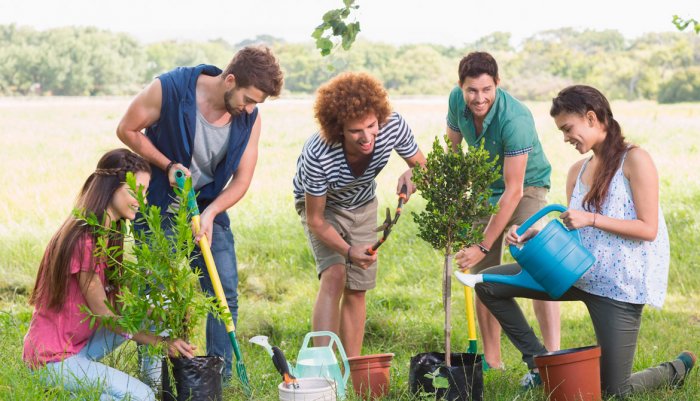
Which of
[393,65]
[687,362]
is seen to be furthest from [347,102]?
[393,65]

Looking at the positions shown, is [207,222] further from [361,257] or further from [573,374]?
[573,374]

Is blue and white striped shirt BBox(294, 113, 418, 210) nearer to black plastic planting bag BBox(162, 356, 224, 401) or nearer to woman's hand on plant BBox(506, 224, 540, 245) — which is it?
woman's hand on plant BBox(506, 224, 540, 245)

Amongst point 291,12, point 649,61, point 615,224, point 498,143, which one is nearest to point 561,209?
point 615,224

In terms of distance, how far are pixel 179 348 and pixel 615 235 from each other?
1831mm

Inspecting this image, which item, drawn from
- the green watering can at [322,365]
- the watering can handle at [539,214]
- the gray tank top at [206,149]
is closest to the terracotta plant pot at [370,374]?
the green watering can at [322,365]

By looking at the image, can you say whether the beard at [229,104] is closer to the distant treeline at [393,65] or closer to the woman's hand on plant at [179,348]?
the woman's hand on plant at [179,348]

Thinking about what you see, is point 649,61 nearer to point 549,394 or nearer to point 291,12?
point 291,12

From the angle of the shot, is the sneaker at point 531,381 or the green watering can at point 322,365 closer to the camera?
the green watering can at point 322,365

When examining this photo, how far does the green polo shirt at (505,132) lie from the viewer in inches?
165

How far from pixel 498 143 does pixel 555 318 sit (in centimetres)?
93

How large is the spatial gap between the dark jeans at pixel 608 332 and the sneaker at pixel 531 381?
0.16 feet

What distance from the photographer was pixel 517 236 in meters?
3.75

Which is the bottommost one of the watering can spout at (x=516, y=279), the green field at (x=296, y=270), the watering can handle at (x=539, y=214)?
the green field at (x=296, y=270)

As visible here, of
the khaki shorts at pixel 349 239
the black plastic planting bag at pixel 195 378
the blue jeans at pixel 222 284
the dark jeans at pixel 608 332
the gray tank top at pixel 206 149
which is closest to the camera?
the black plastic planting bag at pixel 195 378
